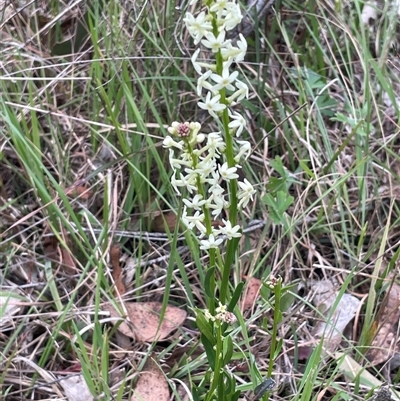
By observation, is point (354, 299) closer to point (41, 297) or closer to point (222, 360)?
point (222, 360)

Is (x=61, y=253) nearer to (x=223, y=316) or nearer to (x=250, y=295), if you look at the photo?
(x=250, y=295)

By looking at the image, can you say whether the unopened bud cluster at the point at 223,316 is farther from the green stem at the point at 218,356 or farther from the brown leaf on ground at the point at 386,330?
the brown leaf on ground at the point at 386,330

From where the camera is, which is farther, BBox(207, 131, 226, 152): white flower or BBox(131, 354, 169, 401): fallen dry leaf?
BBox(131, 354, 169, 401): fallen dry leaf

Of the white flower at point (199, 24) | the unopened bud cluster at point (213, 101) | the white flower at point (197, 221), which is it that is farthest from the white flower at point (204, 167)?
the white flower at point (199, 24)

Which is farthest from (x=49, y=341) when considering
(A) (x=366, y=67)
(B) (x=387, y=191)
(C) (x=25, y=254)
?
(A) (x=366, y=67)

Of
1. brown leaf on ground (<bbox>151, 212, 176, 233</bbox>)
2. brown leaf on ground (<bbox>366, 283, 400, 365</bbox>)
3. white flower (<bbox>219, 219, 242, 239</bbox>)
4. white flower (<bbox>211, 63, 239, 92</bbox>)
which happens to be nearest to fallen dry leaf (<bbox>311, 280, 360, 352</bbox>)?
brown leaf on ground (<bbox>366, 283, 400, 365</bbox>)

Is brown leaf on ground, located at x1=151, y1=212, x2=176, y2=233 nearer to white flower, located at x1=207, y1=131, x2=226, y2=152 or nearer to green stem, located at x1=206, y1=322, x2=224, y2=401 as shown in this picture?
green stem, located at x1=206, y1=322, x2=224, y2=401

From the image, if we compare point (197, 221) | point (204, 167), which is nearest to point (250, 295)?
point (197, 221)

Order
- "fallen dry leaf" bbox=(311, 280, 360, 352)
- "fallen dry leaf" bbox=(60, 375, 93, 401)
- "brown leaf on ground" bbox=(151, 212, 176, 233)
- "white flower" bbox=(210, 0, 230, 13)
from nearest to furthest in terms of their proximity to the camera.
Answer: "white flower" bbox=(210, 0, 230, 13), "fallen dry leaf" bbox=(60, 375, 93, 401), "fallen dry leaf" bbox=(311, 280, 360, 352), "brown leaf on ground" bbox=(151, 212, 176, 233)
